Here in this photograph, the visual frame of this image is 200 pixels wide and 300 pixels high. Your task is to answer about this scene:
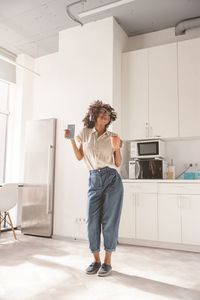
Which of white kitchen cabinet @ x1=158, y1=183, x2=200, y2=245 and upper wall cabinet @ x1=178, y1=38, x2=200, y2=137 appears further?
upper wall cabinet @ x1=178, y1=38, x2=200, y2=137

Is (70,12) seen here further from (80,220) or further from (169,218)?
(169,218)

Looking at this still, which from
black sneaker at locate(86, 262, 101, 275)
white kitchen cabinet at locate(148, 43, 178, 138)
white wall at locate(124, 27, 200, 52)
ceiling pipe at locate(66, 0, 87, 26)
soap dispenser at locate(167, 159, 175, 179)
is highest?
ceiling pipe at locate(66, 0, 87, 26)

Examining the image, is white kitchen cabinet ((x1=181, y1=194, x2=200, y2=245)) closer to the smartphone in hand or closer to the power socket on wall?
the power socket on wall

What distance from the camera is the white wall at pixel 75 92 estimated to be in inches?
160

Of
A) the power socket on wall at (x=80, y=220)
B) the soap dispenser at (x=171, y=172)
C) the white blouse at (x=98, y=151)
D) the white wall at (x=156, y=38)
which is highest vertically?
the white wall at (x=156, y=38)

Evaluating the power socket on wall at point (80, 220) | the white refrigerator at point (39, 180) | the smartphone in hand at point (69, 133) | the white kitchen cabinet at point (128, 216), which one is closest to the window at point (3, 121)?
the white refrigerator at point (39, 180)

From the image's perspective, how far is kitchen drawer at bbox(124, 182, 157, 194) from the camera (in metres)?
3.66

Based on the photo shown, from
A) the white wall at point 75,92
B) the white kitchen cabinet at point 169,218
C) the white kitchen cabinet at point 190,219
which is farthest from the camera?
the white wall at point 75,92

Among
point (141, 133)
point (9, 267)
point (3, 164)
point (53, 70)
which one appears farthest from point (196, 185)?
point (3, 164)

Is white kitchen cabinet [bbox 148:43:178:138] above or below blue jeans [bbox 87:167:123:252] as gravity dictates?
above

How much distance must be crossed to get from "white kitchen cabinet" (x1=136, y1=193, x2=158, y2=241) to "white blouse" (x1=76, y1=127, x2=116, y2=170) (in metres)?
1.38

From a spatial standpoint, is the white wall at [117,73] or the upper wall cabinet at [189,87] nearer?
the upper wall cabinet at [189,87]

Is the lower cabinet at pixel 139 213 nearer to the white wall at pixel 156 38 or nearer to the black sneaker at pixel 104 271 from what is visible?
the black sneaker at pixel 104 271

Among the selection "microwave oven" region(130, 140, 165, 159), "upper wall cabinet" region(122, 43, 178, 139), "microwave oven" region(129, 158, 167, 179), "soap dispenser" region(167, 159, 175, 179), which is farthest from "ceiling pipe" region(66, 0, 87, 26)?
"soap dispenser" region(167, 159, 175, 179)
